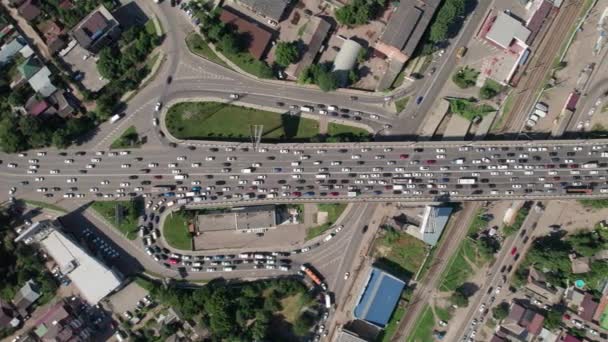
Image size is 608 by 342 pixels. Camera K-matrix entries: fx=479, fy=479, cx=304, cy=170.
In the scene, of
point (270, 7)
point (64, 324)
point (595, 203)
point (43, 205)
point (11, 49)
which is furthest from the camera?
point (595, 203)

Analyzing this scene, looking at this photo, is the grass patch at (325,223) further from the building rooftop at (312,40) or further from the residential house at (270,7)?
the residential house at (270,7)

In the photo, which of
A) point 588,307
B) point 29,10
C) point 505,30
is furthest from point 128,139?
point 588,307

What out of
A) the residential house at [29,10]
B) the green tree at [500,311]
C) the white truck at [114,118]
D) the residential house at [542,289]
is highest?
the residential house at [29,10]

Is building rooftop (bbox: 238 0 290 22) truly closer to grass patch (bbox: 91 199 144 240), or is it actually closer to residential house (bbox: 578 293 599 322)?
grass patch (bbox: 91 199 144 240)

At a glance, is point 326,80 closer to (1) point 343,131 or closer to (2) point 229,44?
(1) point 343,131

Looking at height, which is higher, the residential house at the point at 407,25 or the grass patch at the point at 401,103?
the residential house at the point at 407,25

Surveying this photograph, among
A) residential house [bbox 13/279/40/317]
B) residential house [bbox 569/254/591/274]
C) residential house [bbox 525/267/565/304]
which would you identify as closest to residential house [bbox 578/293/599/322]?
residential house [bbox 525/267/565/304]

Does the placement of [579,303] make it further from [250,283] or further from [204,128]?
[204,128]

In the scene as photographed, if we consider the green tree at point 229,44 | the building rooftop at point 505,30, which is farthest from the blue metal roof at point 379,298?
the building rooftop at point 505,30

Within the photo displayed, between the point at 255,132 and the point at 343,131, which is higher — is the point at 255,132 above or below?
below
